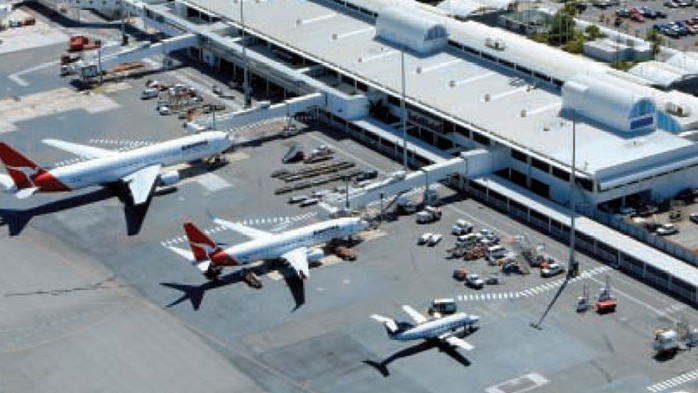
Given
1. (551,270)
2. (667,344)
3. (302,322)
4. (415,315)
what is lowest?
(302,322)

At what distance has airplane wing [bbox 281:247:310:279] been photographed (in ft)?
580

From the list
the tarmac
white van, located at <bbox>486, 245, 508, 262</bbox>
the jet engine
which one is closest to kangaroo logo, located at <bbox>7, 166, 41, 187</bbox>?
the tarmac

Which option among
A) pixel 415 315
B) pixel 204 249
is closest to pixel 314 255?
pixel 204 249

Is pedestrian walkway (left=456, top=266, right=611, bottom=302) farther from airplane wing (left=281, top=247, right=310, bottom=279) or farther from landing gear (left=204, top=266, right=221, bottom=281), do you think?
landing gear (left=204, top=266, right=221, bottom=281)

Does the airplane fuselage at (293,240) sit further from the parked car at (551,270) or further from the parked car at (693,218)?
the parked car at (693,218)

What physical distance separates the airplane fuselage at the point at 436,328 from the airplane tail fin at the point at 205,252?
2796 centimetres

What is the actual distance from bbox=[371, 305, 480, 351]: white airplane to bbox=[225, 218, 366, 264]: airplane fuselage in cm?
2145

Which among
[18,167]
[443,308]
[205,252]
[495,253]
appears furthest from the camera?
[18,167]

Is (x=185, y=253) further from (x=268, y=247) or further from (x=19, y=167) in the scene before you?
(x=19, y=167)

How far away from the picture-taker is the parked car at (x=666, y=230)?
185 m

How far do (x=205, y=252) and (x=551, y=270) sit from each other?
43.4m

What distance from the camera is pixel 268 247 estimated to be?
179500 millimetres

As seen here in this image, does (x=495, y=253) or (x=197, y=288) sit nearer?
(x=197, y=288)

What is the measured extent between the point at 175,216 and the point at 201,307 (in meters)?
29.6
